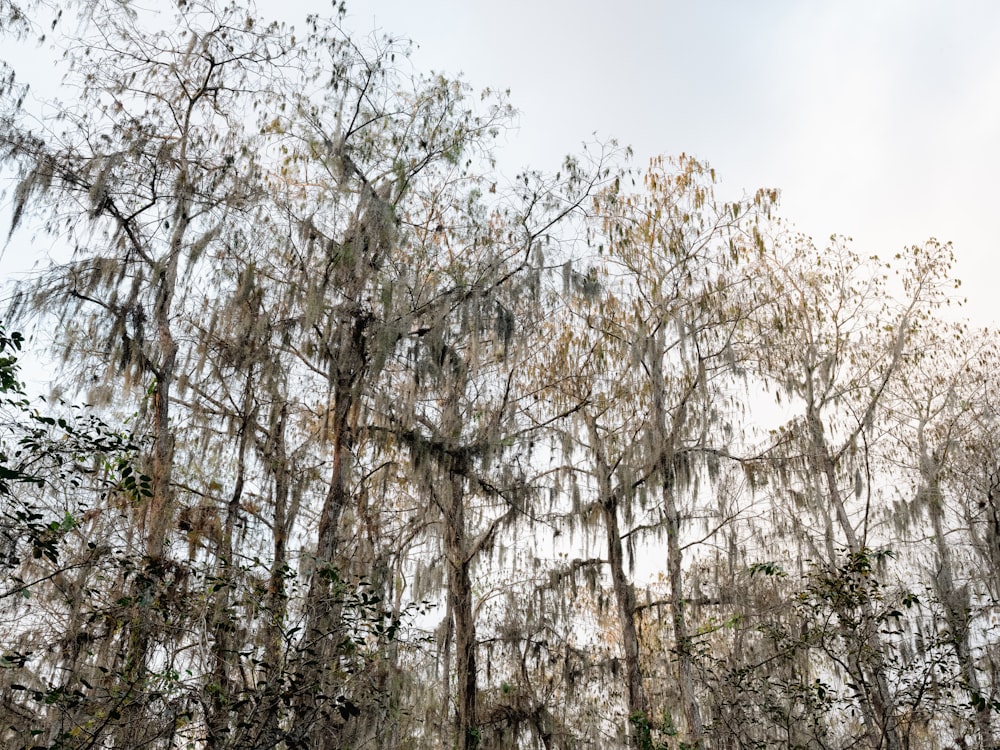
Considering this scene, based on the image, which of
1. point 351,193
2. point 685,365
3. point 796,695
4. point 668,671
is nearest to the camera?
point 796,695

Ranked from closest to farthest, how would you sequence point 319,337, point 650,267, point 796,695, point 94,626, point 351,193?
point 94,626 < point 796,695 < point 319,337 < point 351,193 < point 650,267

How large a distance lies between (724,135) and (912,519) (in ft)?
19.5

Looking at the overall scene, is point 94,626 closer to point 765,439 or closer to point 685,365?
point 685,365

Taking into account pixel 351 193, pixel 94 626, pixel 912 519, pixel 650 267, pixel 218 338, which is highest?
pixel 650 267

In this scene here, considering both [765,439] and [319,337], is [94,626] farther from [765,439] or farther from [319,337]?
[765,439]

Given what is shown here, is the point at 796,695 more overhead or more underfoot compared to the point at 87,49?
more underfoot

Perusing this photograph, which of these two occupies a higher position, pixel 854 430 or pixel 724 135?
pixel 724 135

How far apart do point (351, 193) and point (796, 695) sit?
248 inches

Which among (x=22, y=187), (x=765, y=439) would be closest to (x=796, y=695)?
(x=765, y=439)

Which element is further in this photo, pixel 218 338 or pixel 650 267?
pixel 650 267

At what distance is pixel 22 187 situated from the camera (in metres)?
A: 6.57

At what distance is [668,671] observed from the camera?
12000 millimetres

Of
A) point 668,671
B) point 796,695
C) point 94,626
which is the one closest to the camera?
point 94,626

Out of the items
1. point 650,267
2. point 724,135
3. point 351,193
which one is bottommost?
point 351,193
